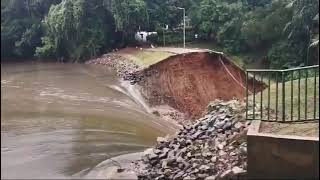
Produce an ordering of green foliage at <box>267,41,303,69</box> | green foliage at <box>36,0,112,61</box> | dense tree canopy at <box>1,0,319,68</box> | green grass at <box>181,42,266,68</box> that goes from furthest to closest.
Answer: green foliage at <box>36,0,112,61</box>, green grass at <box>181,42,266,68</box>, dense tree canopy at <box>1,0,319,68</box>, green foliage at <box>267,41,303,69</box>

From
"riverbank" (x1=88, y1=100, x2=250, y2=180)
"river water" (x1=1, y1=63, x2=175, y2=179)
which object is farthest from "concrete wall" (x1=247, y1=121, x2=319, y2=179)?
"river water" (x1=1, y1=63, x2=175, y2=179)

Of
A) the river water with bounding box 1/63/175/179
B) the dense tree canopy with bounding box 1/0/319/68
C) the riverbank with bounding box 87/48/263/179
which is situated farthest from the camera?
the dense tree canopy with bounding box 1/0/319/68

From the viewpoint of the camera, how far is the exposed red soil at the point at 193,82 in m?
20.8

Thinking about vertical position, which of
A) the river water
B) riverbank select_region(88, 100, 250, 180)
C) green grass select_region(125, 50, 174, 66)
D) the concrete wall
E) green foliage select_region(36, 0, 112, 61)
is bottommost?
the river water

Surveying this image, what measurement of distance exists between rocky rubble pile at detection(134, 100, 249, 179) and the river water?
1.38 m

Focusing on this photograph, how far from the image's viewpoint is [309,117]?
798 centimetres

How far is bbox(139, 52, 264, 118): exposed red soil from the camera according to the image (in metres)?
20.8

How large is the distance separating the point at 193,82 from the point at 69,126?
8909 millimetres

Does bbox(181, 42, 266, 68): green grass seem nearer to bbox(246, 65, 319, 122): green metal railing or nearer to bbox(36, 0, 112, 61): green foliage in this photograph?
bbox(36, 0, 112, 61): green foliage

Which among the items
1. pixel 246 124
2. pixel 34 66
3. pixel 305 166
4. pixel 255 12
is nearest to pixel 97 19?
pixel 34 66

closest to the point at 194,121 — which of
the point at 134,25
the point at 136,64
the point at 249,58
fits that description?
the point at 136,64

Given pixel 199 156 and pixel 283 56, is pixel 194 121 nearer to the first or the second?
pixel 199 156

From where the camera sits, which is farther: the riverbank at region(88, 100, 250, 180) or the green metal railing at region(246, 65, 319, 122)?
the riverbank at region(88, 100, 250, 180)

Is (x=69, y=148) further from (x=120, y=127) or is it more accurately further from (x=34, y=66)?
(x=34, y=66)
